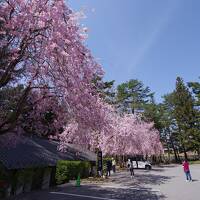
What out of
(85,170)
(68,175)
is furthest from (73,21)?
(85,170)

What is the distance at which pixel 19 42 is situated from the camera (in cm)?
1037

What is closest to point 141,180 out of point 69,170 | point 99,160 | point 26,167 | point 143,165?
point 99,160

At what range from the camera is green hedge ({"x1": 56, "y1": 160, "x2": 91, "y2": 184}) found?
2115cm

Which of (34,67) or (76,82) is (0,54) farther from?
(76,82)

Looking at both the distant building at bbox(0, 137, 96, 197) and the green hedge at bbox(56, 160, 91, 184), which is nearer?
the distant building at bbox(0, 137, 96, 197)

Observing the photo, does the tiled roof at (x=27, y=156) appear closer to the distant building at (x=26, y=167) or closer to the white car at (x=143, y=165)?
the distant building at (x=26, y=167)

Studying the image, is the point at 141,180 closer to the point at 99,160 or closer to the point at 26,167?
the point at 99,160

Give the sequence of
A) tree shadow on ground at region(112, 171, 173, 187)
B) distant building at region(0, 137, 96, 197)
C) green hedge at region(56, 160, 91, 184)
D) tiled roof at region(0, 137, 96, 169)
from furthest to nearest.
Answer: green hedge at region(56, 160, 91, 184) → tree shadow on ground at region(112, 171, 173, 187) → tiled roof at region(0, 137, 96, 169) → distant building at region(0, 137, 96, 197)

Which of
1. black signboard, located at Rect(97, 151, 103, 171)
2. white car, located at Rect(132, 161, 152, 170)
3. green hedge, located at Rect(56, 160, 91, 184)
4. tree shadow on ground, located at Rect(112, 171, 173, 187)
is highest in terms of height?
white car, located at Rect(132, 161, 152, 170)

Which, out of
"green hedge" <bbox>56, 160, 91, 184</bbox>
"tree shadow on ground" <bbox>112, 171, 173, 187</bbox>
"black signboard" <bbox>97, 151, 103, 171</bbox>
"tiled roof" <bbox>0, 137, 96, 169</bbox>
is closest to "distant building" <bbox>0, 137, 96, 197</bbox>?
"tiled roof" <bbox>0, 137, 96, 169</bbox>

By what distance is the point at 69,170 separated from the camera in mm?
23062

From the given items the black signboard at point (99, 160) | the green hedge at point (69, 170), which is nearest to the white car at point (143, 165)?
the green hedge at point (69, 170)

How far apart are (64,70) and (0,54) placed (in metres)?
2.63

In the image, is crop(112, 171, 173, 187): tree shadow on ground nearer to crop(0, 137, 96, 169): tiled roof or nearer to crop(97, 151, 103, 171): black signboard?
crop(97, 151, 103, 171): black signboard
